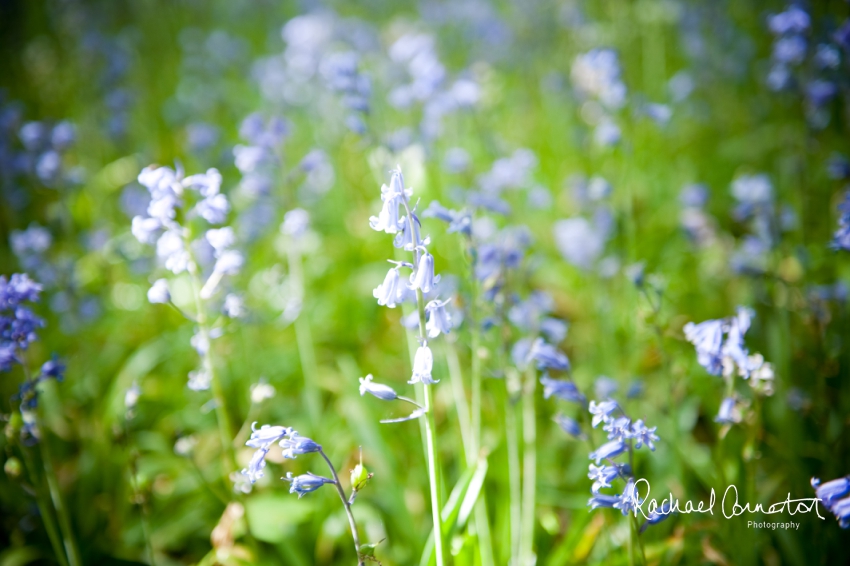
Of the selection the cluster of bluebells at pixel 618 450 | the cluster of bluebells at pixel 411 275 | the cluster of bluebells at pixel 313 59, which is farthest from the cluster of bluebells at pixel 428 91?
the cluster of bluebells at pixel 618 450

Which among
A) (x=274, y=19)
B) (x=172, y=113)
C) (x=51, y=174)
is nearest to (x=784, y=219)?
(x=51, y=174)

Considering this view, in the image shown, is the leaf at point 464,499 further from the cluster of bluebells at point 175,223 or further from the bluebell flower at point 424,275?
the cluster of bluebells at point 175,223

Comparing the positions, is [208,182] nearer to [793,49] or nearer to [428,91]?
[428,91]

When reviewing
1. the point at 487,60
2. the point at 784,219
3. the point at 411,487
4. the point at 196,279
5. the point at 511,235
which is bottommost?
the point at 411,487

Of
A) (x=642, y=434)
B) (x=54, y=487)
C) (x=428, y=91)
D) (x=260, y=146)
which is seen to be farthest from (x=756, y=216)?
(x=54, y=487)

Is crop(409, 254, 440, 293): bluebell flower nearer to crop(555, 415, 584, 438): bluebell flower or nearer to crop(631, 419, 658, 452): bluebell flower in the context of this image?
crop(631, 419, 658, 452): bluebell flower

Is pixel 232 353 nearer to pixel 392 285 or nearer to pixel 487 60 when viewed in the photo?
pixel 392 285
